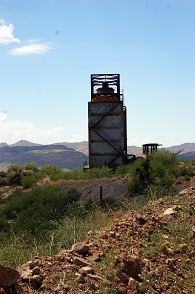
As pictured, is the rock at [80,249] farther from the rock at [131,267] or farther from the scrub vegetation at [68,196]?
the scrub vegetation at [68,196]

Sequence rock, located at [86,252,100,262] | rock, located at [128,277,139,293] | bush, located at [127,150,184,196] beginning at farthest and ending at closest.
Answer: bush, located at [127,150,184,196] → rock, located at [86,252,100,262] → rock, located at [128,277,139,293]

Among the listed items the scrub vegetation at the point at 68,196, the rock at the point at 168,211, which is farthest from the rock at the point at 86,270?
the scrub vegetation at the point at 68,196

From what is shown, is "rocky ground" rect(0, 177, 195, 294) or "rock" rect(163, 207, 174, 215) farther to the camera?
"rock" rect(163, 207, 174, 215)

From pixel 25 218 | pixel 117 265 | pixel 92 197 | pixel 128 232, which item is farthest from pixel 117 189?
pixel 117 265

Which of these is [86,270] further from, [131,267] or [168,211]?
[168,211]

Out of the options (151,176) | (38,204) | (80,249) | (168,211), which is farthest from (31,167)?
(80,249)

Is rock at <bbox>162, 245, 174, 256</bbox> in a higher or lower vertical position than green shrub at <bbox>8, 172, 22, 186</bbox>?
higher

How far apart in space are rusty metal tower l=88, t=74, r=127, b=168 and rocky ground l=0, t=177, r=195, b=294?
24.3m

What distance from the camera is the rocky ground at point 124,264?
17.4ft

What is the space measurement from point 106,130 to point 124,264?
89.7 feet

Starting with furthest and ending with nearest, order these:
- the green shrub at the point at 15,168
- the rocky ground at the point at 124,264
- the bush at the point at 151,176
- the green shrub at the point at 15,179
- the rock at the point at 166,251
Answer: the green shrub at the point at 15,168 → the green shrub at the point at 15,179 → the bush at the point at 151,176 → the rock at the point at 166,251 → the rocky ground at the point at 124,264

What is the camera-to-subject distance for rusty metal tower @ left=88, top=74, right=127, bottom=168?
33.1 meters

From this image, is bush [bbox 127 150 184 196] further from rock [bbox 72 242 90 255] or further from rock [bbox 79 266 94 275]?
rock [bbox 79 266 94 275]

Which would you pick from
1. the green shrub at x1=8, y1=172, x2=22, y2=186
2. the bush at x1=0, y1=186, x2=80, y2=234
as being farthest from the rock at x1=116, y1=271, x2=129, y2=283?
the green shrub at x1=8, y1=172, x2=22, y2=186
